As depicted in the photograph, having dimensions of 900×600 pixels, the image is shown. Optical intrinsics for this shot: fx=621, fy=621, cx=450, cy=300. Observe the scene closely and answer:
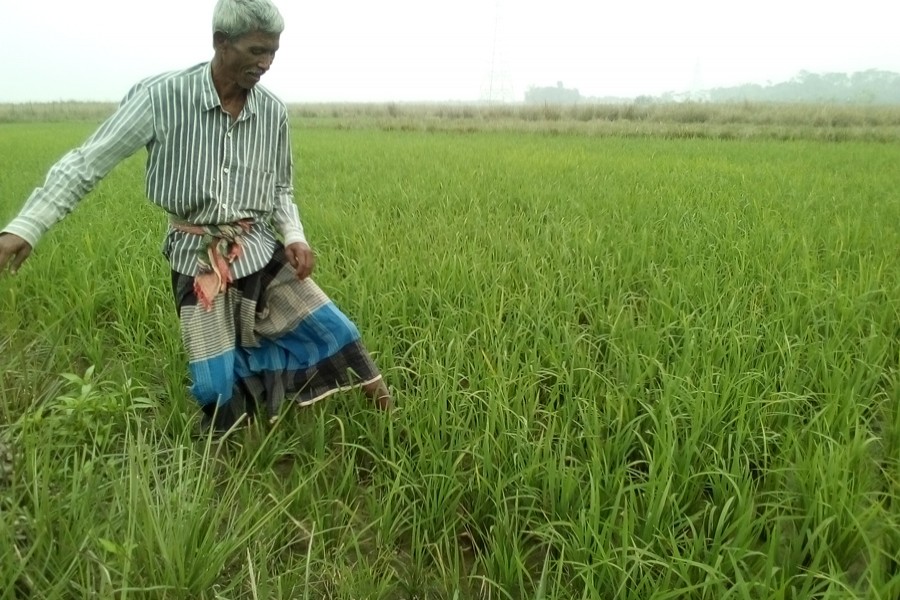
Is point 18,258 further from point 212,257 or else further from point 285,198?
point 285,198

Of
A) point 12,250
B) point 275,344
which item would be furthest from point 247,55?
point 275,344

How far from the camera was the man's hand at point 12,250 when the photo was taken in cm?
122

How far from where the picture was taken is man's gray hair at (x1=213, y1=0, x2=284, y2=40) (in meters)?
1.33

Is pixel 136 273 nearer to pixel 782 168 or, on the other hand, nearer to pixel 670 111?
pixel 782 168

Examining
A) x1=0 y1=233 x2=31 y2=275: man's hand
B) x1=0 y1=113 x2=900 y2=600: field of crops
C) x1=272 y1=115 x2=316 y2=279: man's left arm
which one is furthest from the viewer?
x1=272 y1=115 x2=316 y2=279: man's left arm

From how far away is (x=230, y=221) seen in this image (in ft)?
5.06

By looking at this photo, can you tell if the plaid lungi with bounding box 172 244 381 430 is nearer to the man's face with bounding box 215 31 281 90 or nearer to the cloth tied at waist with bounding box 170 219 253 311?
the cloth tied at waist with bounding box 170 219 253 311

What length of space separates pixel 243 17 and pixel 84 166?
0.48m

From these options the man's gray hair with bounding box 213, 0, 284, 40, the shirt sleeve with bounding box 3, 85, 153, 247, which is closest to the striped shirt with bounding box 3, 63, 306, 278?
the shirt sleeve with bounding box 3, 85, 153, 247

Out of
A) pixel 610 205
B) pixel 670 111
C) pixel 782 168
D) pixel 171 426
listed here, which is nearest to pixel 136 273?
pixel 171 426

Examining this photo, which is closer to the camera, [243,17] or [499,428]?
[243,17]

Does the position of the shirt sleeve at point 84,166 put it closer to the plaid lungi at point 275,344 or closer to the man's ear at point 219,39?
the man's ear at point 219,39

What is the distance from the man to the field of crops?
0.13 metres

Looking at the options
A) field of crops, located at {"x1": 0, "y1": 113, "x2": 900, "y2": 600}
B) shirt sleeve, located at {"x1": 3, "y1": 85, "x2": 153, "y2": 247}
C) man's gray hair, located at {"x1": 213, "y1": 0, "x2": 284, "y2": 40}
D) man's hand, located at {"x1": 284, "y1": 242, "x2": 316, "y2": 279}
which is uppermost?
man's gray hair, located at {"x1": 213, "y1": 0, "x2": 284, "y2": 40}
